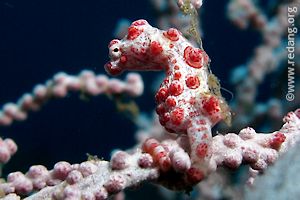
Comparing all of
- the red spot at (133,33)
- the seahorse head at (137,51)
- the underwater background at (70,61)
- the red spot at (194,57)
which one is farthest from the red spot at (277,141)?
the underwater background at (70,61)

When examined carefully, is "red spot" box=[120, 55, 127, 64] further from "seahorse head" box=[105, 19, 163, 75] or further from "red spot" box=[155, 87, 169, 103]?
"red spot" box=[155, 87, 169, 103]

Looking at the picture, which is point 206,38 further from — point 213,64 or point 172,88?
point 172,88

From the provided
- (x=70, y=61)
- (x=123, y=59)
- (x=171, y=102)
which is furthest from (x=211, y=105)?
(x=70, y=61)

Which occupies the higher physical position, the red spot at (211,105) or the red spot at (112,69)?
the red spot at (112,69)

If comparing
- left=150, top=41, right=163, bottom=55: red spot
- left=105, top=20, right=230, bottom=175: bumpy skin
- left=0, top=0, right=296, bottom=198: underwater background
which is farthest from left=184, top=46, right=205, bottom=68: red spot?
left=0, top=0, right=296, bottom=198: underwater background

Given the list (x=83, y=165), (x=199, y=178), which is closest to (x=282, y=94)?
(x=199, y=178)

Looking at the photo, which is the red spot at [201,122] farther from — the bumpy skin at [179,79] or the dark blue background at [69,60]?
the dark blue background at [69,60]
